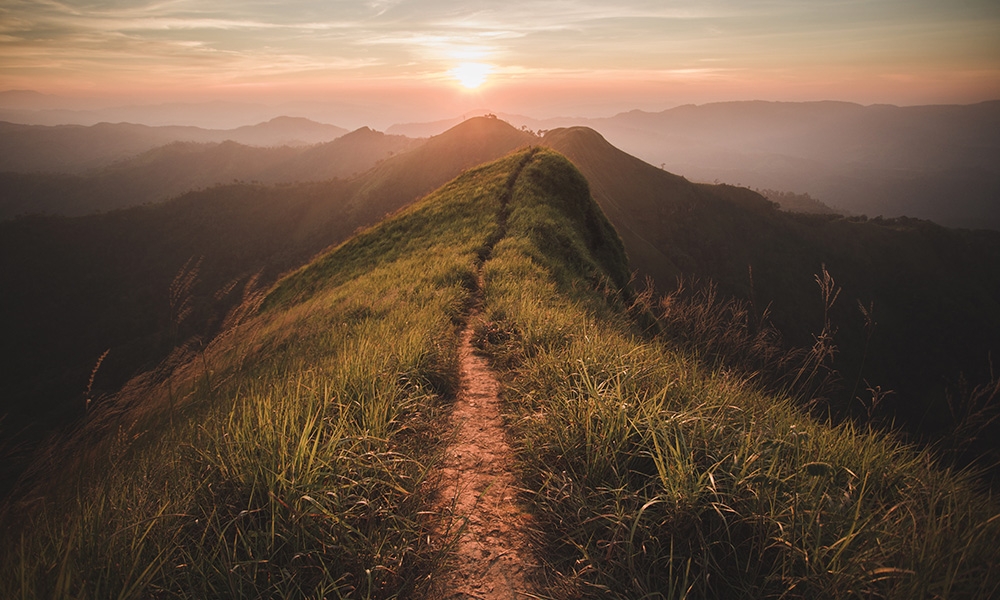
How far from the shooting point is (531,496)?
292 centimetres

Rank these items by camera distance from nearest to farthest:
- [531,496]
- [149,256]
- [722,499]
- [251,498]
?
[251,498] < [722,499] < [531,496] < [149,256]

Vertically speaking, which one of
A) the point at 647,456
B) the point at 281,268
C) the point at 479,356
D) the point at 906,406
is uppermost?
the point at 647,456

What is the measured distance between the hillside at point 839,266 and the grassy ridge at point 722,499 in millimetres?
46037

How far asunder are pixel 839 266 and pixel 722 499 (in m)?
82.6

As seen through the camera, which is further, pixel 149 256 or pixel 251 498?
pixel 149 256

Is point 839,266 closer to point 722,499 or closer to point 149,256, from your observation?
point 722,499

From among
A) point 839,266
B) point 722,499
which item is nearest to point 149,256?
point 722,499

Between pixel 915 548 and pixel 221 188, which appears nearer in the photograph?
pixel 915 548

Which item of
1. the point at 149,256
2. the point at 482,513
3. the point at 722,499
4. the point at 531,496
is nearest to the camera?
the point at 722,499

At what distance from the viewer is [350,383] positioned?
3600 mm

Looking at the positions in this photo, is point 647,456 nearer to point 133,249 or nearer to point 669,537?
point 669,537

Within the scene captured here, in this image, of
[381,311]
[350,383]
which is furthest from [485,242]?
[350,383]

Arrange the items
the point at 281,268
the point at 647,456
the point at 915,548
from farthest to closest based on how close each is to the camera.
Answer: the point at 281,268, the point at 647,456, the point at 915,548

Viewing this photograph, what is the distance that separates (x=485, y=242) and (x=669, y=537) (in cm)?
999
